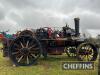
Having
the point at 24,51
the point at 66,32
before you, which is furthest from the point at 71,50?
the point at 24,51

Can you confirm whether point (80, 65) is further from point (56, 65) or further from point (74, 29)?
point (74, 29)

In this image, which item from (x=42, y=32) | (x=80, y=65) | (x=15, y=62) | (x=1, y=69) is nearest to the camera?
(x=80, y=65)

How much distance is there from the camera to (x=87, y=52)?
18781 mm

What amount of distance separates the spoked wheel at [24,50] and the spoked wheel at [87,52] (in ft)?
7.94

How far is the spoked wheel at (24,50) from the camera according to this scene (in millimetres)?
17562

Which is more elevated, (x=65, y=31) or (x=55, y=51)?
(x=65, y=31)

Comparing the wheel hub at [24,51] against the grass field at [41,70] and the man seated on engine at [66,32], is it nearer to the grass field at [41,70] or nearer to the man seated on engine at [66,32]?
the grass field at [41,70]

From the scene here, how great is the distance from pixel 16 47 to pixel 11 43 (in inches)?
13.8

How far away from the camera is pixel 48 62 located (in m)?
18.7

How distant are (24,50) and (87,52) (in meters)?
3.81

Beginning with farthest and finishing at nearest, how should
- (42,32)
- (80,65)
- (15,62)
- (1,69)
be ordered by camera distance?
(42,32)
(15,62)
(1,69)
(80,65)

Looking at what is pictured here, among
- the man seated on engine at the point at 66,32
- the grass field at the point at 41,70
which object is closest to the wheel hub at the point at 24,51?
the grass field at the point at 41,70

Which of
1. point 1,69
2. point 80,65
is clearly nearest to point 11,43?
point 1,69

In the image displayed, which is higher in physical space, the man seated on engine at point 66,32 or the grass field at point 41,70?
the man seated on engine at point 66,32
